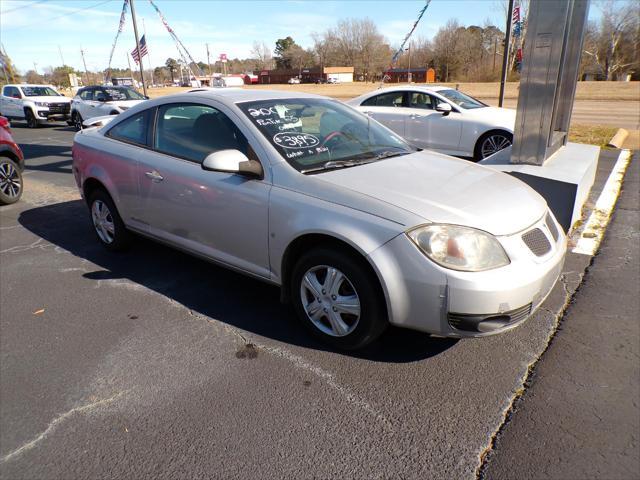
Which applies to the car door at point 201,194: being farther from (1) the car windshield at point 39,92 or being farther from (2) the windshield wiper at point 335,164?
(1) the car windshield at point 39,92

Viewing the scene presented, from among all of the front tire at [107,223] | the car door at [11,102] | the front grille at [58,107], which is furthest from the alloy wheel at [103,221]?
the car door at [11,102]

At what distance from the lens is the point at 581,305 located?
144 inches

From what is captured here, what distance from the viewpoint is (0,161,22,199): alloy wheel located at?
6.96 metres

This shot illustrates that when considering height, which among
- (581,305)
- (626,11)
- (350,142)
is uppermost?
(626,11)

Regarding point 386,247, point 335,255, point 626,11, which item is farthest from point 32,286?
point 626,11

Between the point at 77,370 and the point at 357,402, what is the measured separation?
179 centimetres

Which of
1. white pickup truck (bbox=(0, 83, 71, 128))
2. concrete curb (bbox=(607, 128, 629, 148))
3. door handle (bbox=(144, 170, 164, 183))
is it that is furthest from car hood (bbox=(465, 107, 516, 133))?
white pickup truck (bbox=(0, 83, 71, 128))

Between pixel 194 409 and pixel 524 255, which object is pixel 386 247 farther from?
pixel 194 409

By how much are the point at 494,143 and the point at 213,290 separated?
635 centimetres

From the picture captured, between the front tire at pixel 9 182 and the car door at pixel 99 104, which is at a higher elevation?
the car door at pixel 99 104

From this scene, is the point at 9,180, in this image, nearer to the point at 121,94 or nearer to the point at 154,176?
the point at 154,176

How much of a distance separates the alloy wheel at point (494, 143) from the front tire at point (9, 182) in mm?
7819

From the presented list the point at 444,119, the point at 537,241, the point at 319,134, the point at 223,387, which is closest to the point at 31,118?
the point at 444,119

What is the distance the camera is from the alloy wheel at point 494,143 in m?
8.27
